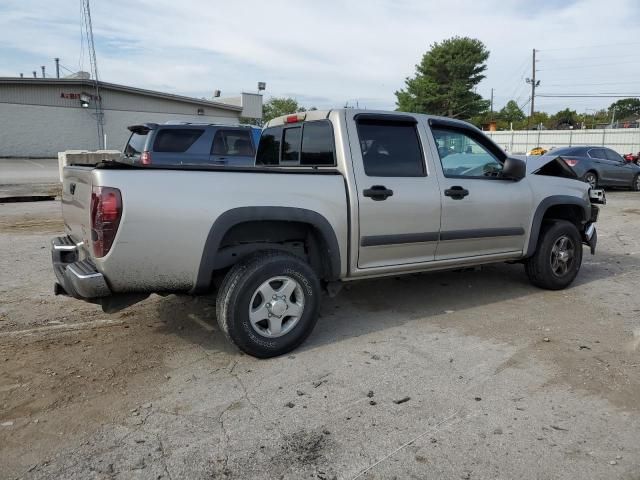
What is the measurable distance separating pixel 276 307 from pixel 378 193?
3.96 ft

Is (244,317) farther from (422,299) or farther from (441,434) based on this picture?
(422,299)

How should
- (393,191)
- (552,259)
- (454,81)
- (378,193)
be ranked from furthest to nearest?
(454,81), (552,259), (393,191), (378,193)

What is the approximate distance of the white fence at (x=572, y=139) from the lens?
3078 centimetres

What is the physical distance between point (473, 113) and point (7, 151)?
41120mm

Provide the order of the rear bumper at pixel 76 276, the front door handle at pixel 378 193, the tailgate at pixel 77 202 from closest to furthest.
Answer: the rear bumper at pixel 76 276 < the tailgate at pixel 77 202 < the front door handle at pixel 378 193

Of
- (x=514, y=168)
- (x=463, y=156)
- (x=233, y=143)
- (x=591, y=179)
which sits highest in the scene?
(x=233, y=143)

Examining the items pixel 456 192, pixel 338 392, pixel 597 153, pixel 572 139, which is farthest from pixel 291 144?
pixel 572 139

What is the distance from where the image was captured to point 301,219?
375 centimetres

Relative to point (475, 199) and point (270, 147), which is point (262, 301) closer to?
point (270, 147)

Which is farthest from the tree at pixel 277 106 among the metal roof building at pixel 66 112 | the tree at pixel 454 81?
the metal roof building at pixel 66 112

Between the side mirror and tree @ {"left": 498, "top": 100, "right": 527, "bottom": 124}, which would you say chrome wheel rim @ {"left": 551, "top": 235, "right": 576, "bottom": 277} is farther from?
tree @ {"left": 498, "top": 100, "right": 527, "bottom": 124}

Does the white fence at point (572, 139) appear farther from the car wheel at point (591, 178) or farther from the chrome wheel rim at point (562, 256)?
the chrome wheel rim at point (562, 256)

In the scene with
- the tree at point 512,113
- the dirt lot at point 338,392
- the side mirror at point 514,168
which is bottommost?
the dirt lot at point 338,392

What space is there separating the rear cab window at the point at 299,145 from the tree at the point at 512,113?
8148 centimetres
